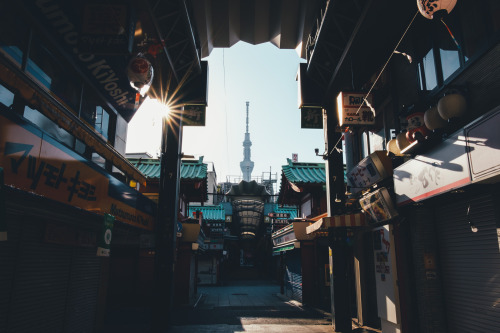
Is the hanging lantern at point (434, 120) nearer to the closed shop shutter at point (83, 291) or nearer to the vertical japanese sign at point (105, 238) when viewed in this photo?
the vertical japanese sign at point (105, 238)

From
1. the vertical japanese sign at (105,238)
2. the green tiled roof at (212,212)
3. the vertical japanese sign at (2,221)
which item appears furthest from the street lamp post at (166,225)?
the green tiled roof at (212,212)

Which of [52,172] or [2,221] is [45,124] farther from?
[2,221]

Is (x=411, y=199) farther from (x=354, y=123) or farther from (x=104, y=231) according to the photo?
(x=104, y=231)

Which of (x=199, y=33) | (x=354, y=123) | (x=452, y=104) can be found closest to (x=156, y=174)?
(x=199, y=33)

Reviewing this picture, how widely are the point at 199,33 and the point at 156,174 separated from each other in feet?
36.8

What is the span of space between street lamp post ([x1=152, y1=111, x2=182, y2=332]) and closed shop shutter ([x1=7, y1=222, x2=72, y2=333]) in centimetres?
337

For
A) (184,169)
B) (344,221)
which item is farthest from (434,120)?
(184,169)

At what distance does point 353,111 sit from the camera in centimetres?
1089

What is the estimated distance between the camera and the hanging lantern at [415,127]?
27.1ft

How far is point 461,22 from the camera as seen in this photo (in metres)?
7.66

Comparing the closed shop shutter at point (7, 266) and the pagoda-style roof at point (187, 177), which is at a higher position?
the pagoda-style roof at point (187, 177)

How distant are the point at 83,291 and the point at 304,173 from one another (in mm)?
15961

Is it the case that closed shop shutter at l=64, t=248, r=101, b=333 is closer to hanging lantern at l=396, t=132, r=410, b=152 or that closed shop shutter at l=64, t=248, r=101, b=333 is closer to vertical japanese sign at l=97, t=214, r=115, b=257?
vertical japanese sign at l=97, t=214, r=115, b=257

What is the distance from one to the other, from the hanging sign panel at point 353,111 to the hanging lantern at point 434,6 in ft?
16.4
